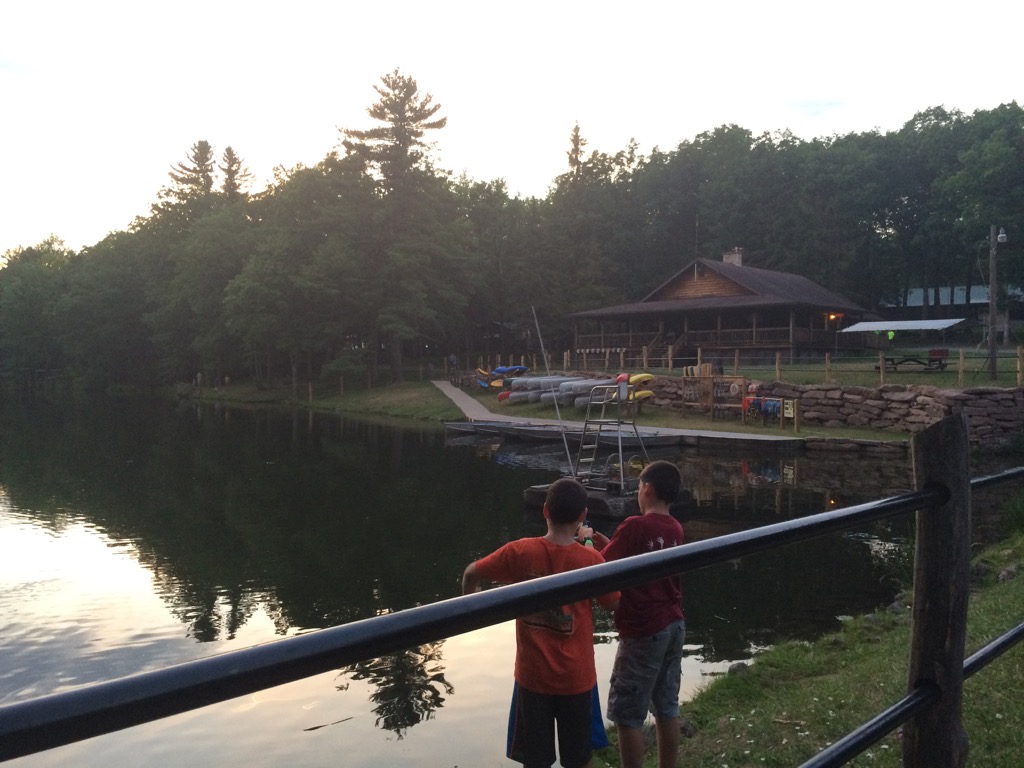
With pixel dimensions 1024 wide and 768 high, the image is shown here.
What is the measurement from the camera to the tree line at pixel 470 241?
52.5 meters

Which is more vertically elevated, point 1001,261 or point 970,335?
point 1001,261

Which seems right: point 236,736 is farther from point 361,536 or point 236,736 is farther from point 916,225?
point 916,225

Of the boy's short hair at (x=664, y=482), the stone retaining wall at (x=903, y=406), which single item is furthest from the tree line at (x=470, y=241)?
the boy's short hair at (x=664, y=482)

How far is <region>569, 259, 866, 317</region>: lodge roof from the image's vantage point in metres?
44.6

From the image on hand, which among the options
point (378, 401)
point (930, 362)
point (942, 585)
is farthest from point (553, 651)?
point (378, 401)

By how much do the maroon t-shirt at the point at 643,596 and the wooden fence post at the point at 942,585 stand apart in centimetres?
190

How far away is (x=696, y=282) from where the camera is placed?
4988 centimetres

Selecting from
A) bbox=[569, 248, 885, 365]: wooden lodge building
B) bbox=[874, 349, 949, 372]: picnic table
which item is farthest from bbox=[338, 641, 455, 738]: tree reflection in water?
bbox=[569, 248, 885, 365]: wooden lodge building

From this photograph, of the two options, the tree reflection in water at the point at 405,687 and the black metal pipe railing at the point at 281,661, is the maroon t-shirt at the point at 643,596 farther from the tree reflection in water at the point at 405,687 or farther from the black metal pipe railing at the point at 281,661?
the tree reflection in water at the point at 405,687

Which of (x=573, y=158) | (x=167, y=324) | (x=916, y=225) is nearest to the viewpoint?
(x=916, y=225)

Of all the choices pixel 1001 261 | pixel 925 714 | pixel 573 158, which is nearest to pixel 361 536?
pixel 925 714

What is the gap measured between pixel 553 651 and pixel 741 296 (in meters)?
44.6

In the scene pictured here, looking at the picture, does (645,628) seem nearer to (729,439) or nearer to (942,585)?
(942,585)

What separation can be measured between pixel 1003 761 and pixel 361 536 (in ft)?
42.7
